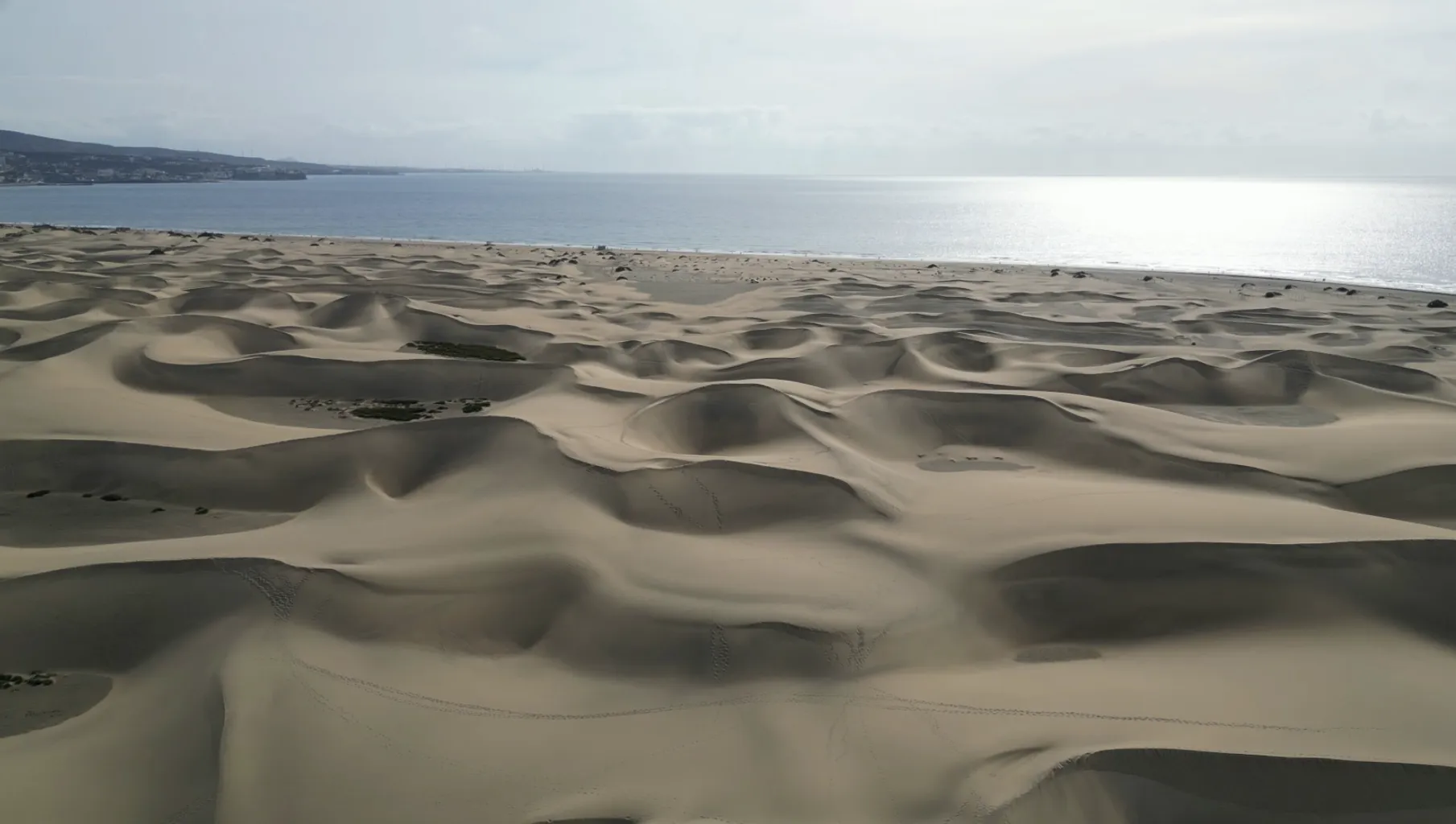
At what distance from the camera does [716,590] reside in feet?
26.8

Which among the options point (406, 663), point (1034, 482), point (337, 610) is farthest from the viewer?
point (1034, 482)

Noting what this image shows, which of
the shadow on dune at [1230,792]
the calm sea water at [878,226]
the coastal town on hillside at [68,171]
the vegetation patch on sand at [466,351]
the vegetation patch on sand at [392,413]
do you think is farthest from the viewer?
the coastal town on hillside at [68,171]

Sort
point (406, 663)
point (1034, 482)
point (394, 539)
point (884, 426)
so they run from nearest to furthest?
point (406, 663)
point (394, 539)
point (1034, 482)
point (884, 426)

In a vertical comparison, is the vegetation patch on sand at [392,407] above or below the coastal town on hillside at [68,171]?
below

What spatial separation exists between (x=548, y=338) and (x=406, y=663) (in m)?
13.6

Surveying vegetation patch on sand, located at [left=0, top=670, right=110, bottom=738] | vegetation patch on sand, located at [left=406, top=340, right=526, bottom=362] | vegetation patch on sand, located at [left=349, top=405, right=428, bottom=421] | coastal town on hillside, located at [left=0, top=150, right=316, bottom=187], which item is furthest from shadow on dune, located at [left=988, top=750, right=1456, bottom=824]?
coastal town on hillside, located at [left=0, top=150, right=316, bottom=187]

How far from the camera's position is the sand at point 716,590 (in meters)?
5.72

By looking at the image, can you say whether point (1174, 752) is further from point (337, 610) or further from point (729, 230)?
point (729, 230)

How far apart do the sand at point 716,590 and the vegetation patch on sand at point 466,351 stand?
1.71 meters

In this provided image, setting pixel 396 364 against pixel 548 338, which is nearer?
pixel 396 364

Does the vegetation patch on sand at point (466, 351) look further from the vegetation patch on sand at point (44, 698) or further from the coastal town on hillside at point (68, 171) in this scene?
the coastal town on hillside at point (68, 171)

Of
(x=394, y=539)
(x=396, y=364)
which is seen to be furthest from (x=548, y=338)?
(x=394, y=539)

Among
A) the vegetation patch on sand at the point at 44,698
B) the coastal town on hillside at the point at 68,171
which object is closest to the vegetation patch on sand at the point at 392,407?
the vegetation patch on sand at the point at 44,698

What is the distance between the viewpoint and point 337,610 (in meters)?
7.56
